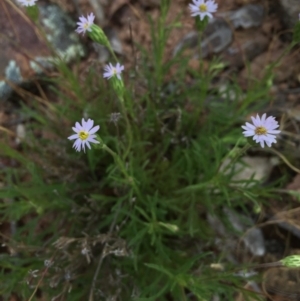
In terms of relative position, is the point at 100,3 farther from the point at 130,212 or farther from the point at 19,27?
the point at 130,212

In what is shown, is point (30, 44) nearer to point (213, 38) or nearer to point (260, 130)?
point (213, 38)

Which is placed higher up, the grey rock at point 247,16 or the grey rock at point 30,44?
the grey rock at point 247,16

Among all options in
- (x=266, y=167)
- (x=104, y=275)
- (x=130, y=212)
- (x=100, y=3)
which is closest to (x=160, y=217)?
(x=130, y=212)

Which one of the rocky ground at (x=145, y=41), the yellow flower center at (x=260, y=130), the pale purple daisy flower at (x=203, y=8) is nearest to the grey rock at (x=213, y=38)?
the rocky ground at (x=145, y=41)

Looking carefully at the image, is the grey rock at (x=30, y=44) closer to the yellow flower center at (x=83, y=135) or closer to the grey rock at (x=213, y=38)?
the grey rock at (x=213, y=38)

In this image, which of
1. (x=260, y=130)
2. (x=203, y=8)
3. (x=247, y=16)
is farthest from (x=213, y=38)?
(x=260, y=130)

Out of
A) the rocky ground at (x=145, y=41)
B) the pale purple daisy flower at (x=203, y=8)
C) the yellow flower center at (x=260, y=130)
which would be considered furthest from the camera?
the rocky ground at (x=145, y=41)

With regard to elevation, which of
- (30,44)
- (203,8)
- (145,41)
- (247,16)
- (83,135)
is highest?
(247,16)

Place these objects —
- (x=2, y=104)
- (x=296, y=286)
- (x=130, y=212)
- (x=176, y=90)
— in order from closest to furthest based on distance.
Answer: (x=130, y=212)
(x=296, y=286)
(x=176, y=90)
(x=2, y=104)

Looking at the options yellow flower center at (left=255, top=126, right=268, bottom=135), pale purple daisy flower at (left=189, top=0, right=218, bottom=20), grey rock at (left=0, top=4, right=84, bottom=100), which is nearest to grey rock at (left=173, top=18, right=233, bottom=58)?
grey rock at (left=0, top=4, right=84, bottom=100)

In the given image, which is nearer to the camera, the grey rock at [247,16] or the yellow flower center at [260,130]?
the yellow flower center at [260,130]

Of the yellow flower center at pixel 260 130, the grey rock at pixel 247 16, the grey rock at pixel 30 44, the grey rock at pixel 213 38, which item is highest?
the grey rock at pixel 247 16
